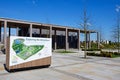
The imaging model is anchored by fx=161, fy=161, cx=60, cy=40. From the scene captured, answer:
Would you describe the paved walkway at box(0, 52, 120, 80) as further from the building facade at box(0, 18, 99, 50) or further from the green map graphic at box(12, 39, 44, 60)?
the building facade at box(0, 18, 99, 50)

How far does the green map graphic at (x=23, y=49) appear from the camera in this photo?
9.98 m

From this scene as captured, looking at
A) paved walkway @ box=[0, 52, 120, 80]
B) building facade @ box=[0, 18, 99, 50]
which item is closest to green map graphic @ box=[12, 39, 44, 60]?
paved walkway @ box=[0, 52, 120, 80]

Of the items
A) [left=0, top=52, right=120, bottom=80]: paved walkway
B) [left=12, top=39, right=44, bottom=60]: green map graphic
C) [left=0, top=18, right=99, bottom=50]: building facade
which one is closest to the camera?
[left=0, top=52, right=120, bottom=80]: paved walkway

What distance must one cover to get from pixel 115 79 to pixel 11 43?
628 cm

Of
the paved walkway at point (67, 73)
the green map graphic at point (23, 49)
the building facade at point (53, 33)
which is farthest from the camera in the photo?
the building facade at point (53, 33)

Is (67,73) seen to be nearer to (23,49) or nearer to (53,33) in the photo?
(23,49)

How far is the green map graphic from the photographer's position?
9.98 metres

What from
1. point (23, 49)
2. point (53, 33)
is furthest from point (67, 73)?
point (53, 33)

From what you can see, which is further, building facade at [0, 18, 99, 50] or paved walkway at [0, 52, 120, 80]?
building facade at [0, 18, 99, 50]

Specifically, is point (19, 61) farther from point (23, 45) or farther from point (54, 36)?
point (54, 36)

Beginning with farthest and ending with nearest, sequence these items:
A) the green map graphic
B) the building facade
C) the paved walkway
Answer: the building facade, the green map graphic, the paved walkway

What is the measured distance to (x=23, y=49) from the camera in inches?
408

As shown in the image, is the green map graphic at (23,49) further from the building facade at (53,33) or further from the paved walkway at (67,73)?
the building facade at (53,33)

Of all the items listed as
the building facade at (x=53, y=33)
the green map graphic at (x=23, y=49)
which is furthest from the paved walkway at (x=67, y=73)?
the building facade at (x=53, y=33)
